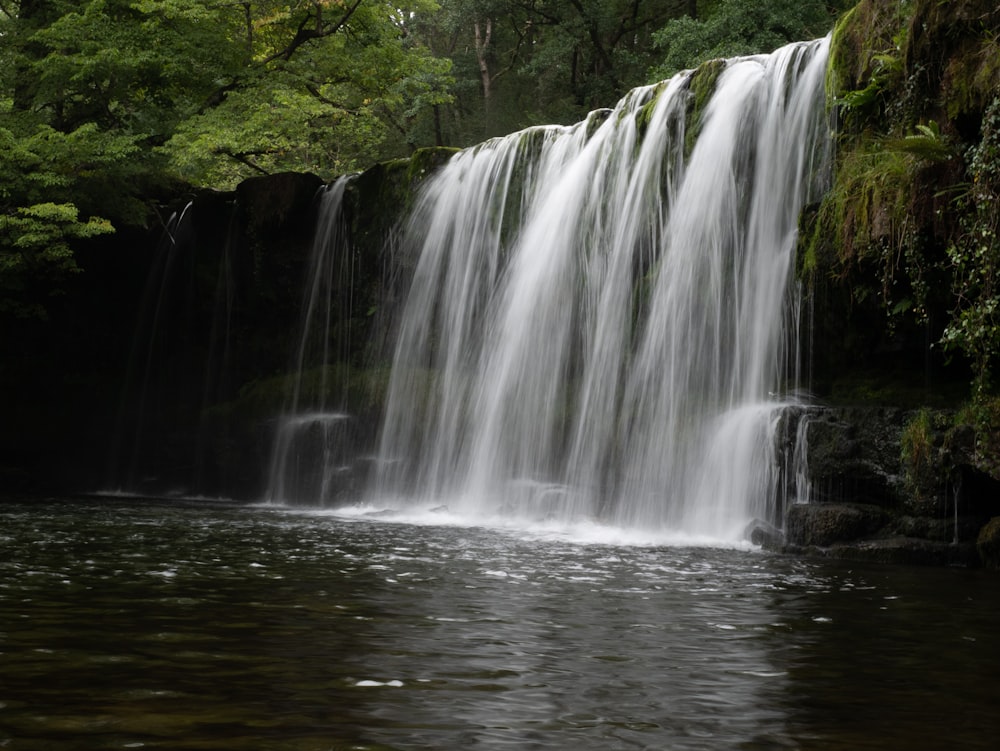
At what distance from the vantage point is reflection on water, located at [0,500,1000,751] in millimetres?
3955

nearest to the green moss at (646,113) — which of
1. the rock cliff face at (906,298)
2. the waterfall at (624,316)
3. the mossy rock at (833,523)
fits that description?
the waterfall at (624,316)

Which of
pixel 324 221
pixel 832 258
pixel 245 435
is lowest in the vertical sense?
pixel 245 435

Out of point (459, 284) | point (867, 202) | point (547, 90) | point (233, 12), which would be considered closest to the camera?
point (867, 202)

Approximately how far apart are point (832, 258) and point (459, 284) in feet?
26.1

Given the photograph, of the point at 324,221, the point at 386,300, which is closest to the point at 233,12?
the point at 324,221

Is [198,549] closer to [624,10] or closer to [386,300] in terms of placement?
[386,300]

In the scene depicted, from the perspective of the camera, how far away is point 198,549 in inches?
393

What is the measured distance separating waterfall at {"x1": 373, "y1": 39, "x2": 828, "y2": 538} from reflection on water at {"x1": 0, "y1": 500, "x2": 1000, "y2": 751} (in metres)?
3.71

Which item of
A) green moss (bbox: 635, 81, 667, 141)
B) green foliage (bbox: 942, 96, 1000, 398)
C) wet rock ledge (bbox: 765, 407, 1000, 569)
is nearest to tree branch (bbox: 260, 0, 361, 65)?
A: green moss (bbox: 635, 81, 667, 141)

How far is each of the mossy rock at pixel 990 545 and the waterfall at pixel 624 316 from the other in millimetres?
2271

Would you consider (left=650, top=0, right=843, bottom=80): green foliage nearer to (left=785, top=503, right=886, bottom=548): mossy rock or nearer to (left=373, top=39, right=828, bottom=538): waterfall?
(left=373, top=39, right=828, bottom=538): waterfall

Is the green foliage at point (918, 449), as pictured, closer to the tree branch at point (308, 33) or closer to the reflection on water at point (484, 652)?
the reflection on water at point (484, 652)

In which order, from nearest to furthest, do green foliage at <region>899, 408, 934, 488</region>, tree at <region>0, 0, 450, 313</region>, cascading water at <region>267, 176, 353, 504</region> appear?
1. green foliage at <region>899, 408, 934, 488</region>
2. tree at <region>0, 0, 450, 313</region>
3. cascading water at <region>267, 176, 353, 504</region>

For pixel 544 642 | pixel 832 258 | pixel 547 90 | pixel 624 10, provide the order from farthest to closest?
pixel 547 90, pixel 624 10, pixel 832 258, pixel 544 642
